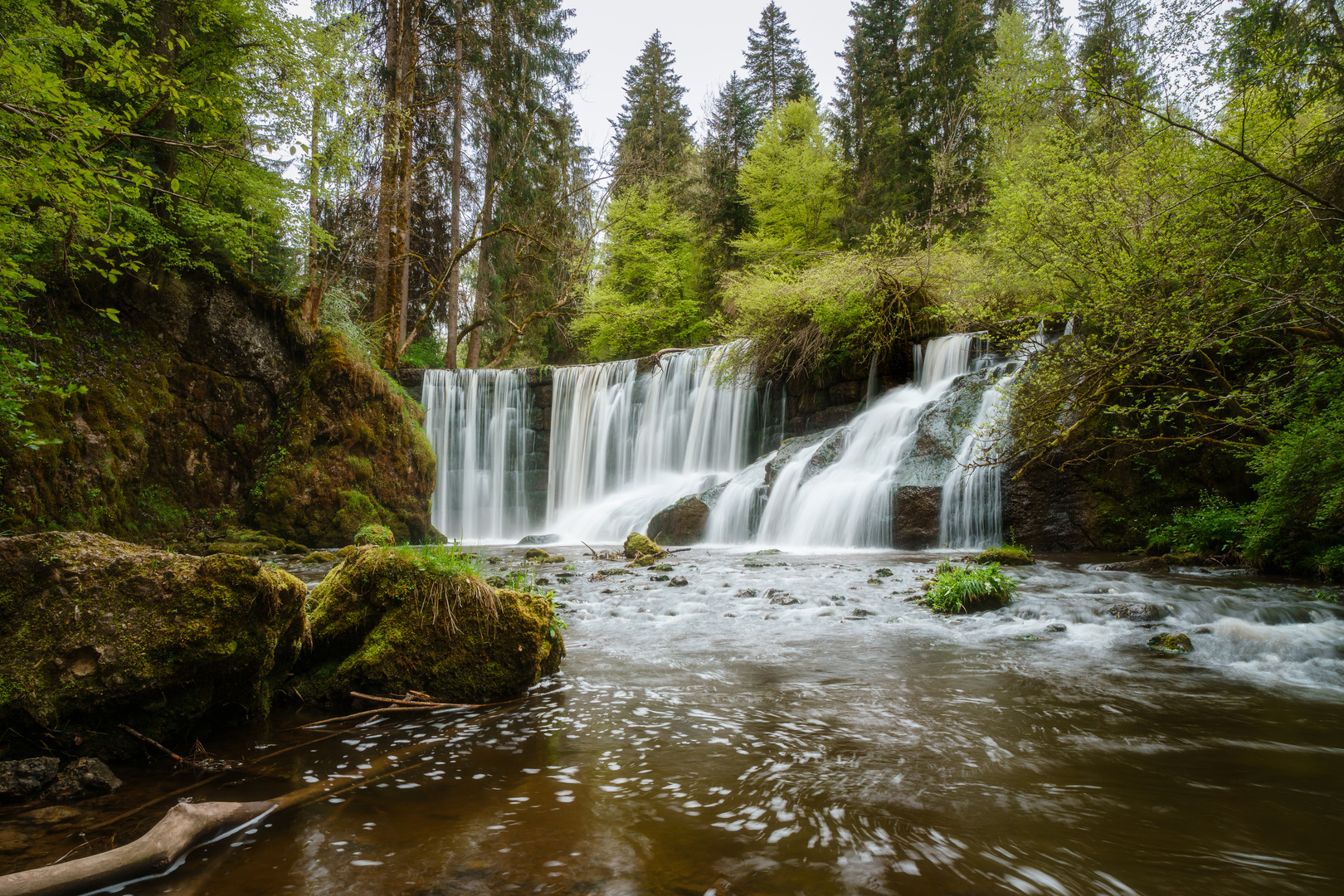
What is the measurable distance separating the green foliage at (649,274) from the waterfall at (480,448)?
726cm

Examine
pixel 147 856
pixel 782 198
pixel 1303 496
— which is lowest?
pixel 147 856

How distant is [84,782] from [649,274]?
27.4 metres

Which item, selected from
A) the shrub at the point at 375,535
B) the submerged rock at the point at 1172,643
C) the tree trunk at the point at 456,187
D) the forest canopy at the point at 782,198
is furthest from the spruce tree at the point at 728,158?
the submerged rock at the point at 1172,643

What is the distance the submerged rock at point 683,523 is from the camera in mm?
14242

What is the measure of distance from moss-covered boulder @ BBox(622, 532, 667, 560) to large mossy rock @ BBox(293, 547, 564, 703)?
22.9ft

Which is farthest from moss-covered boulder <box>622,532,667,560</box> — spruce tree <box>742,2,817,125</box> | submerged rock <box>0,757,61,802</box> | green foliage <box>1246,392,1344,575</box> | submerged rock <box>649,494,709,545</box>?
spruce tree <box>742,2,817,125</box>

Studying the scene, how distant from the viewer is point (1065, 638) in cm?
552

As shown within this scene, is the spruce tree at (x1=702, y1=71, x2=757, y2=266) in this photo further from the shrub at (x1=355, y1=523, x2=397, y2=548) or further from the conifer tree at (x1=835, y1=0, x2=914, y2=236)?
the shrub at (x1=355, y1=523, x2=397, y2=548)

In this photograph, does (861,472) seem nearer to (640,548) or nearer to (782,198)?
(640,548)

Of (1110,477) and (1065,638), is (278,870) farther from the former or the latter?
(1110,477)

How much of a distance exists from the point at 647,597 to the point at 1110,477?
8708 millimetres

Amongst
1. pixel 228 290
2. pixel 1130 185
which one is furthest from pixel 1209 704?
pixel 228 290

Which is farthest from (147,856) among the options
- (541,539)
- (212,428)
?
(541,539)

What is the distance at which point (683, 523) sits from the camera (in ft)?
47.3
